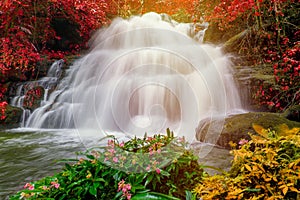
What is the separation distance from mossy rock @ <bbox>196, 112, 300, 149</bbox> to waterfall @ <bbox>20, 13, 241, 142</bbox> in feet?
1.27

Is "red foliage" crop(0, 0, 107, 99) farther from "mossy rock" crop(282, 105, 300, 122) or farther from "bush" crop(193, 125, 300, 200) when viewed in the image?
"bush" crop(193, 125, 300, 200)

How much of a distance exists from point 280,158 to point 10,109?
27.9 feet

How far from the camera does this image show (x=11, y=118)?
766 cm

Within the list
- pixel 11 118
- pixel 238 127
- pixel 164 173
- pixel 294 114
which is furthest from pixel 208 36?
pixel 164 173

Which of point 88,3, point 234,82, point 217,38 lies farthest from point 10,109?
point 217,38

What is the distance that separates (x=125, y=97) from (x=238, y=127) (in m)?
2.11

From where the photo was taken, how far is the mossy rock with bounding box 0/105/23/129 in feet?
24.7

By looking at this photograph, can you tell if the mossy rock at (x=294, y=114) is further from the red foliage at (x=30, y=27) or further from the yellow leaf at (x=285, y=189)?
the red foliage at (x=30, y=27)

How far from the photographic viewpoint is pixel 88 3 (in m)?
9.34

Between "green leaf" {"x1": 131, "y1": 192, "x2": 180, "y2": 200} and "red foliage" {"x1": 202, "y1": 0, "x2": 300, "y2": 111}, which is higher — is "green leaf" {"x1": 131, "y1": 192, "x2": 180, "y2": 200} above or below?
below

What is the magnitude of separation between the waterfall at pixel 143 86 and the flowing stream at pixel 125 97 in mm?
11

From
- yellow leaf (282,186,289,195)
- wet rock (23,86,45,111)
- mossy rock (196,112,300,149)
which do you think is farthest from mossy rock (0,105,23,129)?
yellow leaf (282,186,289,195)

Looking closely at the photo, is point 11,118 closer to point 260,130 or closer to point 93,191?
point 93,191

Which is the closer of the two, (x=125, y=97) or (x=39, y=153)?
(x=125, y=97)
